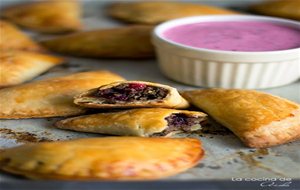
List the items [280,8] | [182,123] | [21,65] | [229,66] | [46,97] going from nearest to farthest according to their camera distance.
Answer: [182,123], [46,97], [229,66], [21,65], [280,8]

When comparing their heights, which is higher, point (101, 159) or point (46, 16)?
point (46, 16)

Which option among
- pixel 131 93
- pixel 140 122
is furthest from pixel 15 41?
pixel 140 122

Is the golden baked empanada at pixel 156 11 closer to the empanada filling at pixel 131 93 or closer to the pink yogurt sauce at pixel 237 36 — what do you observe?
the pink yogurt sauce at pixel 237 36

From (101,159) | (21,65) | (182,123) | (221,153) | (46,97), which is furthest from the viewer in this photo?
(21,65)

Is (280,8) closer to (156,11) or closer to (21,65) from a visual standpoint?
(156,11)

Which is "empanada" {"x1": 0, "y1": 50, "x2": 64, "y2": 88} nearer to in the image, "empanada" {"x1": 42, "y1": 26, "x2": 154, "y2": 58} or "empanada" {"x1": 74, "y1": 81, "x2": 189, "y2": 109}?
"empanada" {"x1": 42, "y1": 26, "x2": 154, "y2": 58}

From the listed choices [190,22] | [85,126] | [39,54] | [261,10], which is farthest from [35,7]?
[85,126]
